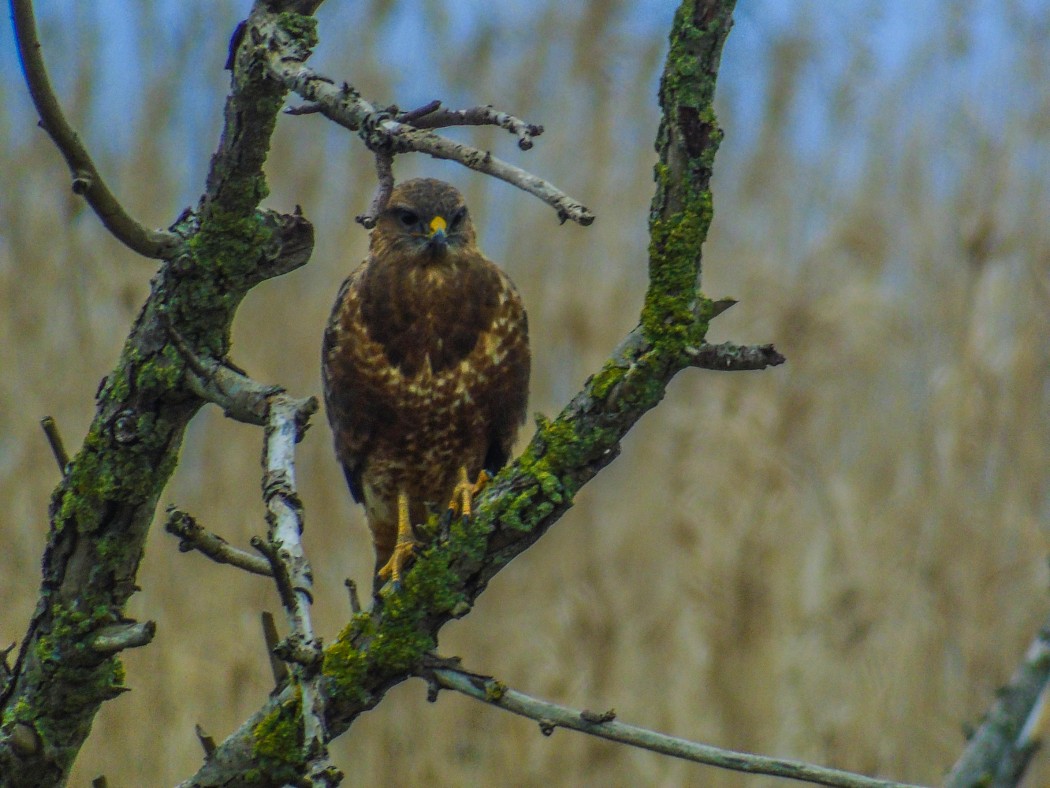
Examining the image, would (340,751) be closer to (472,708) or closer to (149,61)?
(472,708)

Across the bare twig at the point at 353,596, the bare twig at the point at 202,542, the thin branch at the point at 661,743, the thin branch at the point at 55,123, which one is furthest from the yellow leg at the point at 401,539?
the thin branch at the point at 55,123

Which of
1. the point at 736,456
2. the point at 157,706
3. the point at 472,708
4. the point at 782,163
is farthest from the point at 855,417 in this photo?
the point at 157,706

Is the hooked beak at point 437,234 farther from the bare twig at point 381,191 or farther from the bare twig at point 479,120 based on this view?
the bare twig at point 381,191

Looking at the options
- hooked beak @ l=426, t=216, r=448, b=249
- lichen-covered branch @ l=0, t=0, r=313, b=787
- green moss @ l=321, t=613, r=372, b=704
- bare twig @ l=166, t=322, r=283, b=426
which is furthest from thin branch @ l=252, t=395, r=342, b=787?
hooked beak @ l=426, t=216, r=448, b=249

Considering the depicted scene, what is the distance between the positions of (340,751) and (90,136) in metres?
2.07

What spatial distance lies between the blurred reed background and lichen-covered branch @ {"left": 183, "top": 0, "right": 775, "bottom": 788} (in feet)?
7.17

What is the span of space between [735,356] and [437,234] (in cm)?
159

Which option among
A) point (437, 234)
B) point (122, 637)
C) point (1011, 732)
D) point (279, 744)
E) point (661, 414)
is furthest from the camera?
point (661, 414)

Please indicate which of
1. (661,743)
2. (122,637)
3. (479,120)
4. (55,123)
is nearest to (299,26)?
(55,123)

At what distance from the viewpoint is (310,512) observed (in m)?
A: 4.05

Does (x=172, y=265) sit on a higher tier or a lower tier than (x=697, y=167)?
higher

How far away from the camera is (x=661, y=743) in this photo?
4.67ft

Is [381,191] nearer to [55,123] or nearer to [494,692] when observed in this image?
[55,123]

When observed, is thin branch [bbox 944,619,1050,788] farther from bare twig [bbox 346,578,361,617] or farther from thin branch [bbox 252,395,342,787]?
thin branch [bbox 252,395,342,787]
